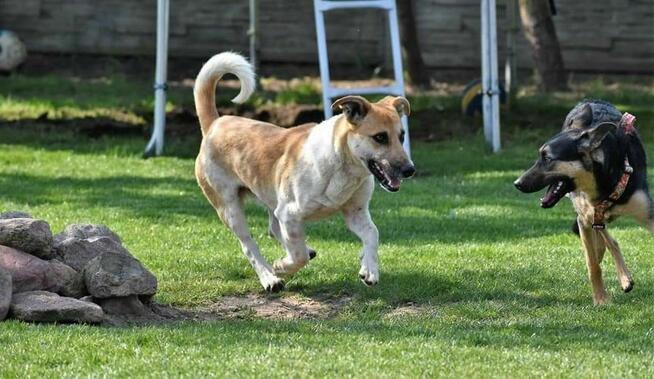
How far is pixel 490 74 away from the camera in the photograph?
49.5 ft

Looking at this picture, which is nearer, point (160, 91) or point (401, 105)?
point (401, 105)

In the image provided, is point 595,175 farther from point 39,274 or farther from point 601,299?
point 39,274

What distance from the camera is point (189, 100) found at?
17.7 meters

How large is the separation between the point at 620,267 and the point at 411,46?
Result: 10.4 meters

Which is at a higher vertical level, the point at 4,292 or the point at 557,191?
the point at 557,191

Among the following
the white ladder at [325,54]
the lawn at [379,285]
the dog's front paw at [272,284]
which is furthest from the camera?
the white ladder at [325,54]

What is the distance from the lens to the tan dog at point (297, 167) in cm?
765

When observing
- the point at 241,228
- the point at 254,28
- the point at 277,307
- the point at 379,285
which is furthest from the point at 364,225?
the point at 254,28

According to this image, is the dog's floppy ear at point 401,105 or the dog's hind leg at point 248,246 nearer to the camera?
the dog's floppy ear at point 401,105

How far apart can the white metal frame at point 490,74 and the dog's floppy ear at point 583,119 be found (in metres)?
7.11

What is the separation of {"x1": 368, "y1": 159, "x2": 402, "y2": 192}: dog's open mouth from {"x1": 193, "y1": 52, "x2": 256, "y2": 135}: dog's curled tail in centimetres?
161

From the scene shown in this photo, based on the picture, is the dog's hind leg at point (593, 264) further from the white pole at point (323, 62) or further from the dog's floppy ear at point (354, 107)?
the white pole at point (323, 62)

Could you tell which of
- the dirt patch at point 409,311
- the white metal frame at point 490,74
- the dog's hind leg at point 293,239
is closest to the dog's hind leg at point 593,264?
the dirt patch at point 409,311

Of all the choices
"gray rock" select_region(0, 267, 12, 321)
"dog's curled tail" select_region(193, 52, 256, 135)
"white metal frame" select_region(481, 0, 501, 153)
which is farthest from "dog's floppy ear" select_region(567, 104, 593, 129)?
"white metal frame" select_region(481, 0, 501, 153)
